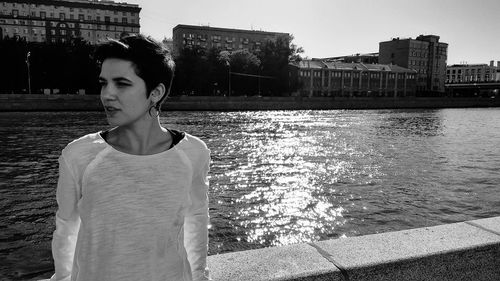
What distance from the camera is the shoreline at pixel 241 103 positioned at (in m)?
52.0

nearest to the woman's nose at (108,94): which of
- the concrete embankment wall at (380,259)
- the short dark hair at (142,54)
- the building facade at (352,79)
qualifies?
the short dark hair at (142,54)

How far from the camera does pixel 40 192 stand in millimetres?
10625

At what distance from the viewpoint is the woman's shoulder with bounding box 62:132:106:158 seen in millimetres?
1498

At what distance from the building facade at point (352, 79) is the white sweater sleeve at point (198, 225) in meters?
93.5

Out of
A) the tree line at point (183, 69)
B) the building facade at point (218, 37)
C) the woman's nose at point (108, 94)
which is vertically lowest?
the woman's nose at point (108, 94)

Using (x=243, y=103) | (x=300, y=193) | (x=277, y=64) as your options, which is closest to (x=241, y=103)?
(x=243, y=103)

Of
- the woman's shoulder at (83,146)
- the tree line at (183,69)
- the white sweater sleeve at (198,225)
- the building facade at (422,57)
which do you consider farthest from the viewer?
the building facade at (422,57)

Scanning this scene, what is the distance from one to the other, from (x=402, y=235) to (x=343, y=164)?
499 inches

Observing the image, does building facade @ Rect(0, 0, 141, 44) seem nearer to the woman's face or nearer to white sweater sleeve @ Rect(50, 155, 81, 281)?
the woman's face

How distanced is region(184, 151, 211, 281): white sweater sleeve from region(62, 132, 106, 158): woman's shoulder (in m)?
0.39

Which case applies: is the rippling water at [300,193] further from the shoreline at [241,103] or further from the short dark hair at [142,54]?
the shoreline at [241,103]

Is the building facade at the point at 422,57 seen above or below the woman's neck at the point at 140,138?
above

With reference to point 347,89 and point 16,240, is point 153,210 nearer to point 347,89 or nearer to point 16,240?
point 16,240

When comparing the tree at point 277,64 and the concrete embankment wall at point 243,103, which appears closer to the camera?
the concrete embankment wall at point 243,103
